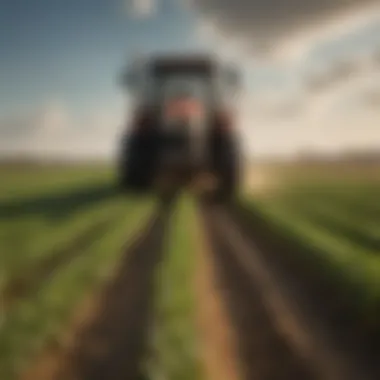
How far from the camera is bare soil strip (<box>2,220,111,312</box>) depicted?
2457mm

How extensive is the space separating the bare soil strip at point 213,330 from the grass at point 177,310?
0.04 metres

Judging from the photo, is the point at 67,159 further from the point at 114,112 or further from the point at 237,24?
the point at 237,24

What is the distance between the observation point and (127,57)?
92.0 inches

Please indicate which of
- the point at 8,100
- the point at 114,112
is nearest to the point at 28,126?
the point at 8,100

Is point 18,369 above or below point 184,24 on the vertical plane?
below

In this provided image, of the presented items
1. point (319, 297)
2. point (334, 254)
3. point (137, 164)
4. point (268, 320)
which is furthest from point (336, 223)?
point (137, 164)

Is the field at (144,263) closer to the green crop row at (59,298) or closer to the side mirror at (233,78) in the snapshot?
the green crop row at (59,298)

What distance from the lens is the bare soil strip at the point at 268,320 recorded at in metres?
1.99

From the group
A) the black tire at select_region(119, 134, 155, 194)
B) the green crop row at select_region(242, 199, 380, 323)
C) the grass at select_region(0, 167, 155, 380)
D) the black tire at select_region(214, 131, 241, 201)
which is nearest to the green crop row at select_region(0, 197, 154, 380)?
the grass at select_region(0, 167, 155, 380)

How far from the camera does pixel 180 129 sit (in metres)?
2.47

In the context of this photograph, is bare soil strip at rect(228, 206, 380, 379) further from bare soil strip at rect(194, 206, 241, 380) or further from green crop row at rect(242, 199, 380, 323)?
bare soil strip at rect(194, 206, 241, 380)

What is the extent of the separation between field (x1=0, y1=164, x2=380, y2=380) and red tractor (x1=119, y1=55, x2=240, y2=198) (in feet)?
0.42

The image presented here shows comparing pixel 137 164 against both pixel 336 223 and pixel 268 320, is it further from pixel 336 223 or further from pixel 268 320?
pixel 336 223

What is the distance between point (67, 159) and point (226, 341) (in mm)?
976
